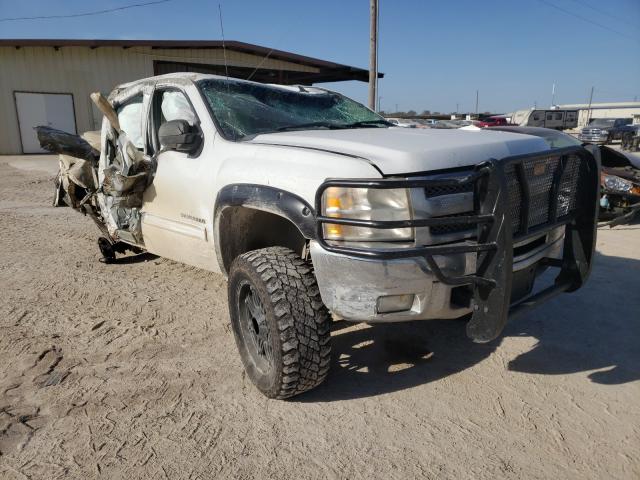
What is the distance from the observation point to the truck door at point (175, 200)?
3346 millimetres

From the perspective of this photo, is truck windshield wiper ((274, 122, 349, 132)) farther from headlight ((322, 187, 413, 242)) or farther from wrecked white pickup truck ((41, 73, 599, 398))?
headlight ((322, 187, 413, 242))

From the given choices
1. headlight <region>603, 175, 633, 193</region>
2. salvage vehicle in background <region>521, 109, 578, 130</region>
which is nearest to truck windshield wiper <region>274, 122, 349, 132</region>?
headlight <region>603, 175, 633, 193</region>

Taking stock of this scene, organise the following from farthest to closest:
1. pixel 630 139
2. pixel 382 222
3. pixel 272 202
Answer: pixel 630 139
pixel 272 202
pixel 382 222

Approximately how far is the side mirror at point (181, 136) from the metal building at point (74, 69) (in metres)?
17.4

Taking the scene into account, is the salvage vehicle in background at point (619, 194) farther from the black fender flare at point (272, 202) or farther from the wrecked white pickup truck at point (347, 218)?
the black fender flare at point (272, 202)

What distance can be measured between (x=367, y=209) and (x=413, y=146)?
446 mm

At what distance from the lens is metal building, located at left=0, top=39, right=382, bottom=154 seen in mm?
19359

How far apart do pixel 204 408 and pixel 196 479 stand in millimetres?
554

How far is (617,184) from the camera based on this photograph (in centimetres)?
718

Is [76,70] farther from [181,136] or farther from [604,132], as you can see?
[604,132]

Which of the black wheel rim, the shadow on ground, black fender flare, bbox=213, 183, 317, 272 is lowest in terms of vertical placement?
the shadow on ground

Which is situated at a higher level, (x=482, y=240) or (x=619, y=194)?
(x=482, y=240)

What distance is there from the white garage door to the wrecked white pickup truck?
1988cm

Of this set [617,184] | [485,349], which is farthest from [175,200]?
[617,184]
